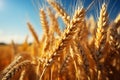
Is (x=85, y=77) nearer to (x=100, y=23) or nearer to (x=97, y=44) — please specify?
(x=97, y=44)

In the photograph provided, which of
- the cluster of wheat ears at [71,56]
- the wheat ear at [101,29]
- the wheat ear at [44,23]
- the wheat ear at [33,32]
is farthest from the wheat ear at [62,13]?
the wheat ear at [33,32]

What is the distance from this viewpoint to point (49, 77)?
2.14m

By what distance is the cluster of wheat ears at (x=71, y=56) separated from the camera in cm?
185

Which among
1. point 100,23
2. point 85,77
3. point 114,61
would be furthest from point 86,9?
point 114,61

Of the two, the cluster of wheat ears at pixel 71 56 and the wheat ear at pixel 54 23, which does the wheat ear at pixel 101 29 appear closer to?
the cluster of wheat ears at pixel 71 56

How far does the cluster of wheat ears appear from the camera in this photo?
1853mm

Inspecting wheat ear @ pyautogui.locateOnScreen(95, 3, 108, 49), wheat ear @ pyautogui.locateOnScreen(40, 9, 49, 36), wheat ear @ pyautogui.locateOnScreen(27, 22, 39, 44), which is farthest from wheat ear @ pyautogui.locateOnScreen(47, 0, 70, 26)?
wheat ear @ pyautogui.locateOnScreen(27, 22, 39, 44)

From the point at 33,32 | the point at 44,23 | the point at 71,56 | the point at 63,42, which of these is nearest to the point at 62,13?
the point at 44,23

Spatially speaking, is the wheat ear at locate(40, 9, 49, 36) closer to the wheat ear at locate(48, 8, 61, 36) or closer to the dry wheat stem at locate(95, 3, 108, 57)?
the wheat ear at locate(48, 8, 61, 36)

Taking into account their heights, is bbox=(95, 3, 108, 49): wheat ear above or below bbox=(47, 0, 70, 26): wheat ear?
below

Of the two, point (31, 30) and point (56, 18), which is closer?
point (56, 18)

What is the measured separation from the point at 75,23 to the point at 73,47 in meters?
0.36

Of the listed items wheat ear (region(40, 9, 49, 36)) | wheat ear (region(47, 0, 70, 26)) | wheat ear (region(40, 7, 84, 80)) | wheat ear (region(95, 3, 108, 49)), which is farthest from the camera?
wheat ear (region(40, 9, 49, 36))

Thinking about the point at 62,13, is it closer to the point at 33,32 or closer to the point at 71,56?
the point at 71,56
